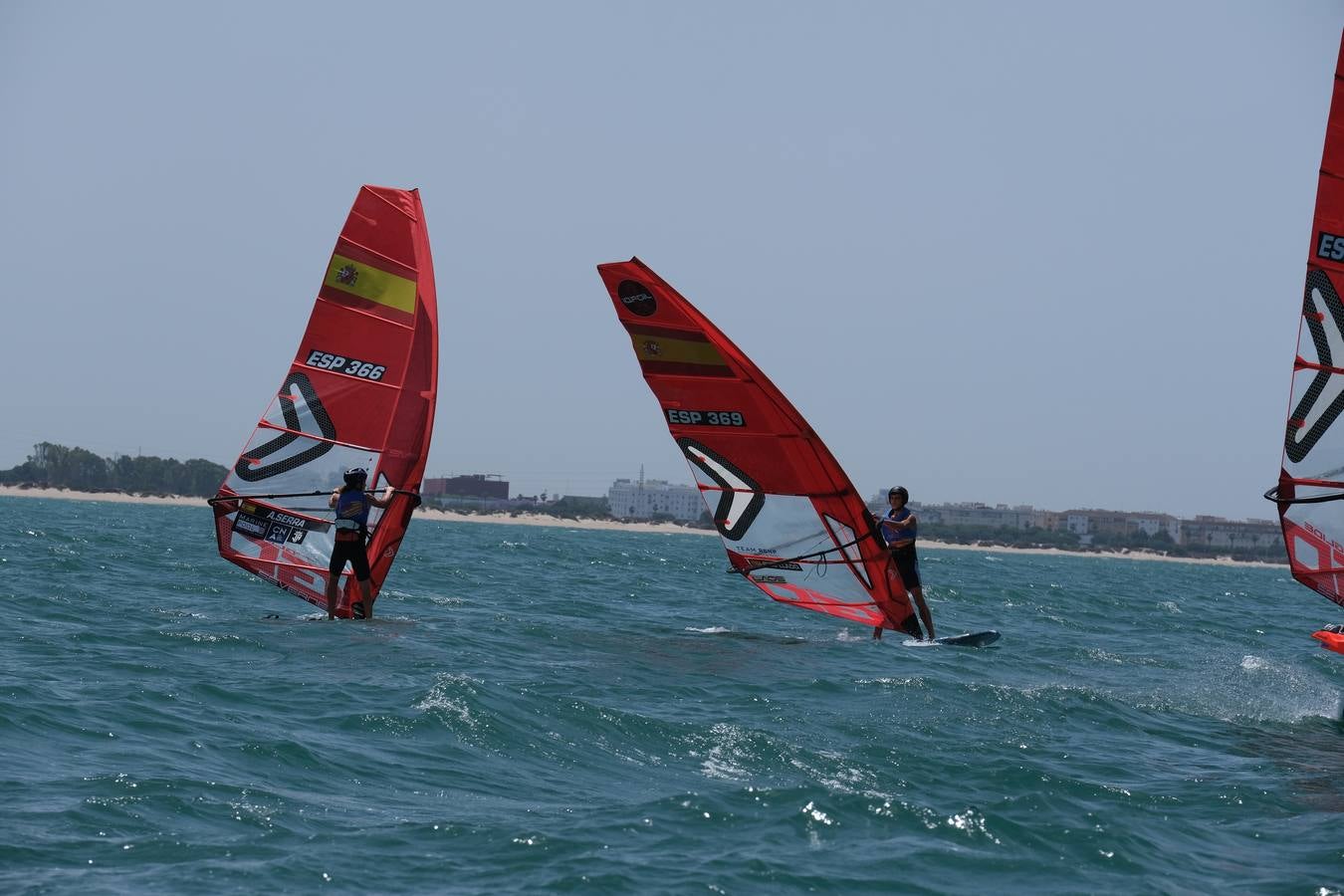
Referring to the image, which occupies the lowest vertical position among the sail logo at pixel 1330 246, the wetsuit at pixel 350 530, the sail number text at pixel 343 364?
the wetsuit at pixel 350 530

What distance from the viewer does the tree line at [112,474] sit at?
11538 centimetres

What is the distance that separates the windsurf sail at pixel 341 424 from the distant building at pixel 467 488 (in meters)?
129

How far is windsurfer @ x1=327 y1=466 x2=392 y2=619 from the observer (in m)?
12.5

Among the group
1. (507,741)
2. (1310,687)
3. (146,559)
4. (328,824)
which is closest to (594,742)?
(507,741)

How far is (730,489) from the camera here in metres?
13.7

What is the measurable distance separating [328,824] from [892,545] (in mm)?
7989

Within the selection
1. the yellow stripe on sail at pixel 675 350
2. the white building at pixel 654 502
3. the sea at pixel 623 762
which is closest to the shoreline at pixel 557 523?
the white building at pixel 654 502

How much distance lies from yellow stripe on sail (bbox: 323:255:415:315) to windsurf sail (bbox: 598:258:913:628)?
5.95 ft

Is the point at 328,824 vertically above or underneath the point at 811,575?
underneath

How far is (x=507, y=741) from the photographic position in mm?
7867

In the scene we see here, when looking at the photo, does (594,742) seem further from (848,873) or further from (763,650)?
(763,650)

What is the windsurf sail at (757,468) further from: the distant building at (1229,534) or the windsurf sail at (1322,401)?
the distant building at (1229,534)

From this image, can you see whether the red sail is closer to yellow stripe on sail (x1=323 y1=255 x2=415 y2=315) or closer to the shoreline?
yellow stripe on sail (x1=323 y1=255 x2=415 y2=315)

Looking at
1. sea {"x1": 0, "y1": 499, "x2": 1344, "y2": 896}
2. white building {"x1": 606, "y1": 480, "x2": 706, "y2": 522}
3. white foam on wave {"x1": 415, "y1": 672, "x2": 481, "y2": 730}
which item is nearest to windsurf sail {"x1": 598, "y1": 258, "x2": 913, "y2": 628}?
sea {"x1": 0, "y1": 499, "x2": 1344, "y2": 896}
